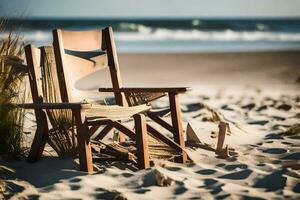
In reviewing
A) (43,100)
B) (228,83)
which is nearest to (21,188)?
(43,100)

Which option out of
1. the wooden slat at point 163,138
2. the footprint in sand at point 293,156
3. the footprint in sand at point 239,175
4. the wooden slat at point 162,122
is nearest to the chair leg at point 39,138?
the wooden slat at point 163,138

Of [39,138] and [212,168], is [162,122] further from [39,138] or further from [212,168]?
[39,138]

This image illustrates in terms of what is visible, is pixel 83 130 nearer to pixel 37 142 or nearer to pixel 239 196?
pixel 37 142

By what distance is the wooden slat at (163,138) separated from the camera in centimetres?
442

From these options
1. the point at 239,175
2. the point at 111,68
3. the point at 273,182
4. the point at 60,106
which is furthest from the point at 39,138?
the point at 273,182

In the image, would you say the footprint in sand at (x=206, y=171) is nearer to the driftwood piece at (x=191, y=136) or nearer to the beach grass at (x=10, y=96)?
the driftwood piece at (x=191, y=136)

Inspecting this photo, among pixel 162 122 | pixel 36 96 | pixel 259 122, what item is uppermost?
pixel 36 96

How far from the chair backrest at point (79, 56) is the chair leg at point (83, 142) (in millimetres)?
515

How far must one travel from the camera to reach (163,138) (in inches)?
175

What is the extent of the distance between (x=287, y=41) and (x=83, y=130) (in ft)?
70.8

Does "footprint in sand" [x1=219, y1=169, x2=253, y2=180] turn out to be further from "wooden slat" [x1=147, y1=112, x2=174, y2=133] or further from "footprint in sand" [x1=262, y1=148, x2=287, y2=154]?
"footprint in sand" [x1=262, y1=148, x2=287, y2=154]

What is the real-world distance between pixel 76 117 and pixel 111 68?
1436mm

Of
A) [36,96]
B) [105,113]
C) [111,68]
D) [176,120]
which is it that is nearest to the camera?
[105,113]

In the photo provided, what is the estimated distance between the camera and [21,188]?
11.9 feet
